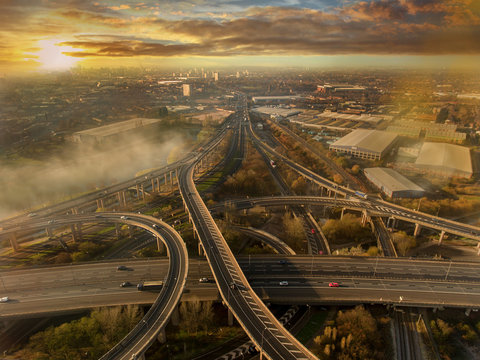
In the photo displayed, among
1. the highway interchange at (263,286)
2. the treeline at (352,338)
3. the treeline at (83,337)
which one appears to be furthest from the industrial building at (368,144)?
the treeline at (83,337)

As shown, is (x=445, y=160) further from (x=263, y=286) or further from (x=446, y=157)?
(x=263, y=286)

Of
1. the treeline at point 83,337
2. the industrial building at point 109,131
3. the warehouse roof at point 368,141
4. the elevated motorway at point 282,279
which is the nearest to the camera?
the treeline at point 83,337

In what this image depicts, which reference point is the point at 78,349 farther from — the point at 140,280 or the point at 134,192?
the point at 134,192

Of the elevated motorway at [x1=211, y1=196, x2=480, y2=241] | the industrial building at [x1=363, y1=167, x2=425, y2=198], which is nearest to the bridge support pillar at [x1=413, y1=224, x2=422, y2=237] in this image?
the elevated motorway at [x1=211, y1=196, x2=480, y2=241]

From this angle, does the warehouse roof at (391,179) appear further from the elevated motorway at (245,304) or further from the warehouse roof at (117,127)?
the warehouse roof at (117,127)

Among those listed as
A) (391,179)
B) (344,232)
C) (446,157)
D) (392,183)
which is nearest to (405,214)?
(344,232)

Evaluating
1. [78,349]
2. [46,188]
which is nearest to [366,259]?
[78,349]

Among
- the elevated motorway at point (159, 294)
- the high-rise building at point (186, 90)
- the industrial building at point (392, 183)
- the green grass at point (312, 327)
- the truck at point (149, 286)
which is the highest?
the high-rise building at point (186, 90)

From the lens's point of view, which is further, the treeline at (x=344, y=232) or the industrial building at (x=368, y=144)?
the industrial building at (x=368, y=144)
